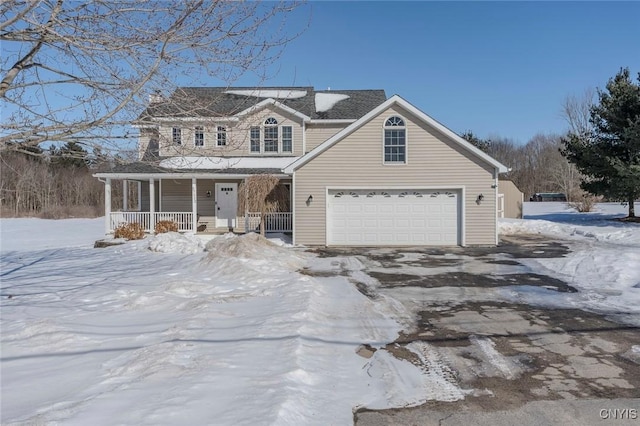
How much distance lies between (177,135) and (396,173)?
1134 cm

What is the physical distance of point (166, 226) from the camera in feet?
58.7

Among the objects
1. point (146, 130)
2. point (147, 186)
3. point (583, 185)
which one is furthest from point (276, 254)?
point (583, 185)

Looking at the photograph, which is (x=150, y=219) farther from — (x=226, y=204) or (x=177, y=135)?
(x=177, y=135)

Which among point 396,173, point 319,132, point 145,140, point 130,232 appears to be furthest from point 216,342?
point 319,132

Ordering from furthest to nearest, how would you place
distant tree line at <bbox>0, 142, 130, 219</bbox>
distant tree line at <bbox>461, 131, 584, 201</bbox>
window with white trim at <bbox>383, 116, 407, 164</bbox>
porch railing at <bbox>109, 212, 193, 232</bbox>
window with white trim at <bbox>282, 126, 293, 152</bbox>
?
distant tree line at <bbox>461, 131, 584, 201</bbox>, distant tree line at <bbox>0, 142, 130, 219</bbox>, window with white trim at <bbox>282, 126, 293, 152</bbox>, porch railing at <bbox>109, 212, 193, 232</bbox>, window with white trim at <bbox>383, 116, 407, 164</bbox>

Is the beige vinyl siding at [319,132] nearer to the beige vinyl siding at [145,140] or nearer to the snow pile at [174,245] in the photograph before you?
the snow pile at [174,245]

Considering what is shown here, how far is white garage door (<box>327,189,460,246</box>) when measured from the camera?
16.3 metres

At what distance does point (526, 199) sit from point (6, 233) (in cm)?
6317

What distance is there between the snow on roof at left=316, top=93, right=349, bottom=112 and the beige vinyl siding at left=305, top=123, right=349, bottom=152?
135cm

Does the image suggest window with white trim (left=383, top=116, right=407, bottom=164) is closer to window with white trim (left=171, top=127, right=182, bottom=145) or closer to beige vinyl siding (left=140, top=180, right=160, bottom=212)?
window with white trim (left=171, top=127, right=182, bottom=145)

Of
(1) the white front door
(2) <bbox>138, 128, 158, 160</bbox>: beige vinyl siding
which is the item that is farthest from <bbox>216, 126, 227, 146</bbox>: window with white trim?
(1) the white front door

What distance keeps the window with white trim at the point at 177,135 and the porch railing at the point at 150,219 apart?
1278 centimetres

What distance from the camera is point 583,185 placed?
964 inches

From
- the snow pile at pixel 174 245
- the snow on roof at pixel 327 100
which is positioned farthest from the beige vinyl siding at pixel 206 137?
the snow on roof at pixel 327 100
